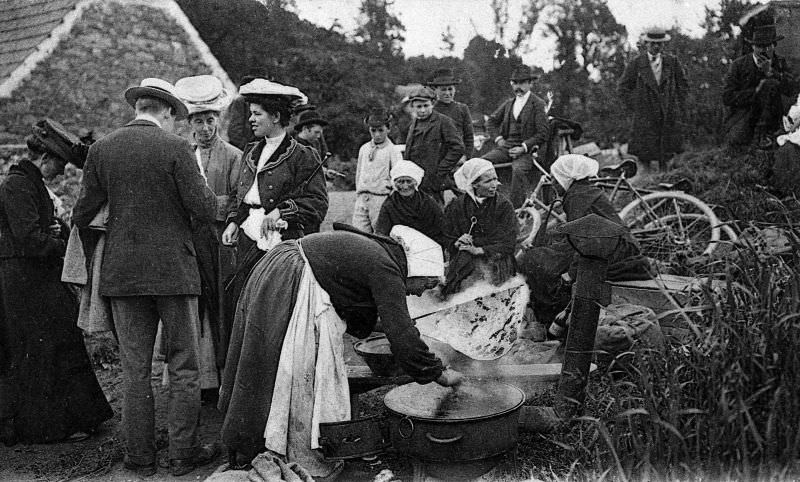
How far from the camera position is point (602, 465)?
3.12m

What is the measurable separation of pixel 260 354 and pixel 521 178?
604 centimetres

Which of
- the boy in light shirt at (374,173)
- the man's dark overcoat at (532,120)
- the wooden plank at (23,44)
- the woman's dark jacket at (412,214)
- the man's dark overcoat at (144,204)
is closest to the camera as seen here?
the man's dark overcoat at (144,204)

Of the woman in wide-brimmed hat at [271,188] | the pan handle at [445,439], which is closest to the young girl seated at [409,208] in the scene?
the woman in wide-brimmed hat at [271,188]

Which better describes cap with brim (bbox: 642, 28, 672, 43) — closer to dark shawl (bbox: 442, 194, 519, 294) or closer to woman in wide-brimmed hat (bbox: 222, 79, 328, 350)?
dark shawl (bbox: 442, 194, 519, 294)

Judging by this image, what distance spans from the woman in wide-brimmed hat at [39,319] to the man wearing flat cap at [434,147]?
3.82 meters

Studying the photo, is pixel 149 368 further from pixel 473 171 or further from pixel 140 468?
pixel 473 171

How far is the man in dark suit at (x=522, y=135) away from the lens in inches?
362

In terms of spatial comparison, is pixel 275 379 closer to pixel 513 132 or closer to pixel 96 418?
pixel 96 418

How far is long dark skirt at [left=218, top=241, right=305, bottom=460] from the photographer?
3824 mm

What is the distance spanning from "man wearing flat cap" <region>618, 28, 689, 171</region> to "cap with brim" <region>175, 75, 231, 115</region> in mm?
6811

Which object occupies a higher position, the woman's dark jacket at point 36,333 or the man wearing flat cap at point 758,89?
the man wearing flat cap at point 758,89

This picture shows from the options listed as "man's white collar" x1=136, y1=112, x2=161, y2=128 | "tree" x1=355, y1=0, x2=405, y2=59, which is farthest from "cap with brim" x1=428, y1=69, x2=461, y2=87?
"tree" x1=355, y1=0, x2=405, y2=59

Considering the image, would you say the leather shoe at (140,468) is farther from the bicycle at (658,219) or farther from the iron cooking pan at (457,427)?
the bicycle at (658,219)

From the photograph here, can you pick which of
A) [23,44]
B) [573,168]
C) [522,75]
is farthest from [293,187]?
[23,44]
